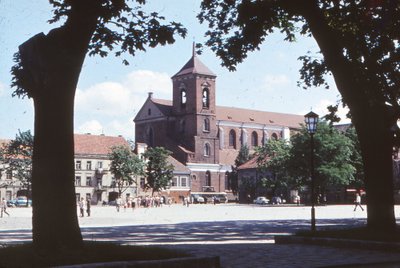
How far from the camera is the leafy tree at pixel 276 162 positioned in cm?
7229

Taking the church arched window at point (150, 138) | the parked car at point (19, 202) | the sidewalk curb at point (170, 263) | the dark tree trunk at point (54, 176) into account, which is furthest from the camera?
the church arched window at point (150, 138)

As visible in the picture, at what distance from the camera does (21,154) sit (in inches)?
3201

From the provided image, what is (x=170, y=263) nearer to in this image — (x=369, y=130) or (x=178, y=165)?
(x=369, y=130)

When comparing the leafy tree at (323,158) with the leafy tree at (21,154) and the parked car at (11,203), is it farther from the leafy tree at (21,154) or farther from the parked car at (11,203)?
the parked car at (11,203)

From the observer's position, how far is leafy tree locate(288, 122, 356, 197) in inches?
2611

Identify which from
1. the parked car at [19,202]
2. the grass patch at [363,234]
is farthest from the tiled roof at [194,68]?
the grass patch at [363,234]

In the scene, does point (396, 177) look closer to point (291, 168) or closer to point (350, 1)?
point (291, 168)

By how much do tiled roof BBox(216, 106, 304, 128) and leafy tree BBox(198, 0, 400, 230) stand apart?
99.1 meters

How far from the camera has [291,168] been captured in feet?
222

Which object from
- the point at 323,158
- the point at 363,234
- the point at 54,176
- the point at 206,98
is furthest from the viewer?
the point at 206,98

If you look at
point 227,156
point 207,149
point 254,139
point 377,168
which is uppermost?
point 254,139

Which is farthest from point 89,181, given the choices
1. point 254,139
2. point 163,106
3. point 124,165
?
point 254,139

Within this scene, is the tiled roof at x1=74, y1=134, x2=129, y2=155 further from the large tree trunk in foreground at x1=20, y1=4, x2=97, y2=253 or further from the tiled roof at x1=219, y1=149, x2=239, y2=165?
the large tree trunk in foreground at x1=20, y1=4, x2=97, y2=253

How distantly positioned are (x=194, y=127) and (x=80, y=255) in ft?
328
